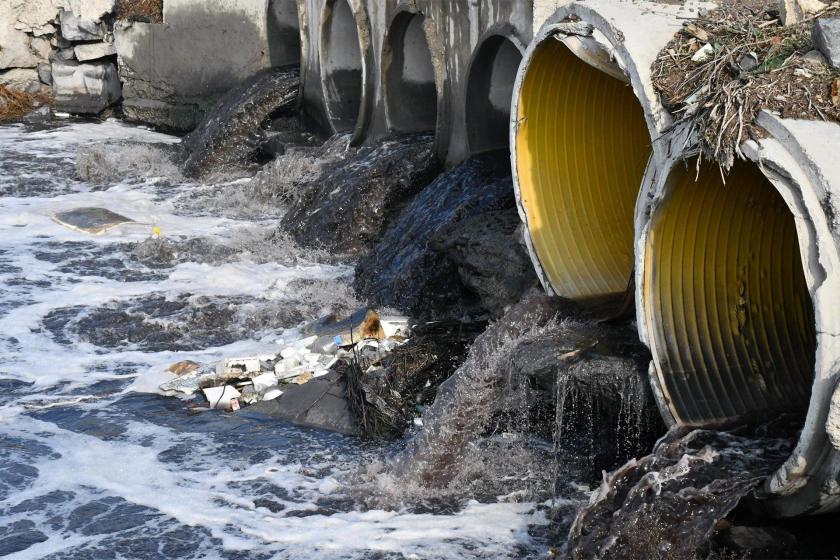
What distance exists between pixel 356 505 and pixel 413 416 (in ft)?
3.82

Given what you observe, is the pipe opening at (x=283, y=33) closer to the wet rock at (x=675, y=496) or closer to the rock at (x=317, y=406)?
the rock at (x=317, y=406)

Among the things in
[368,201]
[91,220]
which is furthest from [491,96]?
[91,220]

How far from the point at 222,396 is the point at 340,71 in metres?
7.06

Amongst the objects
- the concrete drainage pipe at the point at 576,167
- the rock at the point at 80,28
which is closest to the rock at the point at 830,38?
the concrete drainage pipe at the point at 576,167

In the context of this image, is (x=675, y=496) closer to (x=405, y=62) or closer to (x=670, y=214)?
(x=670, y=214)

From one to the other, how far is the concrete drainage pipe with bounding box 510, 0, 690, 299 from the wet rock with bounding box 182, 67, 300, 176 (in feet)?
23.7

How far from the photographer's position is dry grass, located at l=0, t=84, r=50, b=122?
57.6 ft

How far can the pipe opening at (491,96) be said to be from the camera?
9.65 m

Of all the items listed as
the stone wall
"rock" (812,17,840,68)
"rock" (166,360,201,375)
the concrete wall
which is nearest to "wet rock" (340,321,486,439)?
"rock" (166,360,201,375)

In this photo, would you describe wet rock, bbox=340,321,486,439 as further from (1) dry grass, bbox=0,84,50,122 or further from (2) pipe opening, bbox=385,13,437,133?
(1) dry grass, bbox=0,84,50,122

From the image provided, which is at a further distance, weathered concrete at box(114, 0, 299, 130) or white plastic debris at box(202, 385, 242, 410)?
weathered concrete at box(114, 0, 299, 130)

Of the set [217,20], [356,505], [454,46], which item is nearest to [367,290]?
[454,46]

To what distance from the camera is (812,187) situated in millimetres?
4398

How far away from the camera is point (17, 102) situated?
17.7 meters
